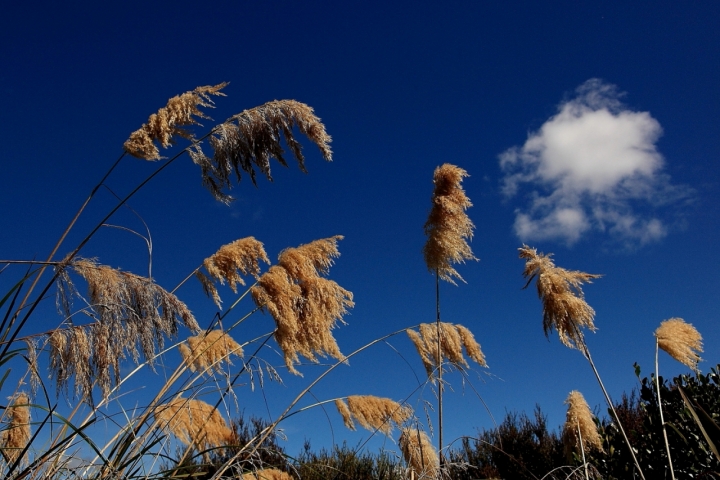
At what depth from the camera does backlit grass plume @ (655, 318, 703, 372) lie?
147 inches

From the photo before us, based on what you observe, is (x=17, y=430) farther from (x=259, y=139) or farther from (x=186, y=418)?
(x=259, y=139)

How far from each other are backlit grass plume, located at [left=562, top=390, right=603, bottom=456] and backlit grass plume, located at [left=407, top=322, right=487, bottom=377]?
88 centimetres

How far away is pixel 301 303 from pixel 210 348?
671 millimetres

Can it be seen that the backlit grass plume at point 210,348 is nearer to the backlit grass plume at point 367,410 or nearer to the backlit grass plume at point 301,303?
the backlit grass plume at point 301,303

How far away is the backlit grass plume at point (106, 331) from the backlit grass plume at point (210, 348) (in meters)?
0.82

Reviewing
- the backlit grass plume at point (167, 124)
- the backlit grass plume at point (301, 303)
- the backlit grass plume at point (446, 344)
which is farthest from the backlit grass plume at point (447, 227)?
the backlit grass plume at point (167, 124)

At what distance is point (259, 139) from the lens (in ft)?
10.7

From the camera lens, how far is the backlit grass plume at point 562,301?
391 centimetres

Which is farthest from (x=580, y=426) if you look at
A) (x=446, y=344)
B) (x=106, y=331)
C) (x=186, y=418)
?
(x=106, y=331)

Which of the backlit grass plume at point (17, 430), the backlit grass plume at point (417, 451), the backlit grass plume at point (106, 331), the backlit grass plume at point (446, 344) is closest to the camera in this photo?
the backlit grass plume at point (106, 331)

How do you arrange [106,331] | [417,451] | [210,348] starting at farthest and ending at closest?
1. [417,451]
2. [210,348]
3. [106,331]

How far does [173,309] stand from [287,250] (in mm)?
1286

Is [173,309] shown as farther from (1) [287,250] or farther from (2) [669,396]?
(2) [669,396]

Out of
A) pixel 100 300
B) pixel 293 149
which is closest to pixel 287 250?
pixel 293 149
